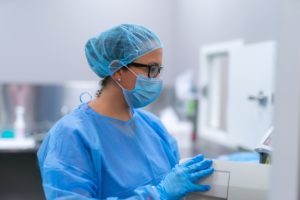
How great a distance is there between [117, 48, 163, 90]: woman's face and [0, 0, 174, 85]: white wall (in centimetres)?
235

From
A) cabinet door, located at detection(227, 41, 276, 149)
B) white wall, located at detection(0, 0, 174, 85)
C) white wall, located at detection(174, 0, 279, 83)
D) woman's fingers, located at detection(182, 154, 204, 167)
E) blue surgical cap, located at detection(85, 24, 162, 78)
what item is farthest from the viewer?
white wall, located at detection(0, 0, 174, 85)

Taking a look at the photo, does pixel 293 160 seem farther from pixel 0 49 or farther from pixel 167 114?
pixel 0 49

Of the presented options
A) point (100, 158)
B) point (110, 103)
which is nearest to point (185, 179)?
point (100, 158)

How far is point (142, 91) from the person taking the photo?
121 cm

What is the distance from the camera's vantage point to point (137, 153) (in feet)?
3.88

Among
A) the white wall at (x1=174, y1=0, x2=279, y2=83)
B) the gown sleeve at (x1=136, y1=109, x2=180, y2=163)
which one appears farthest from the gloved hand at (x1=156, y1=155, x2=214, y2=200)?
the white wall at (x1=174, y1=0, x2=279, y2=83)

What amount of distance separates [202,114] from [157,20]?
110cm

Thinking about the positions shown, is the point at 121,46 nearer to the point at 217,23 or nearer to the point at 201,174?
the point at 201,174

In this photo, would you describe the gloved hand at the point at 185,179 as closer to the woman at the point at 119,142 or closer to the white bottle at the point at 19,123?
the woman at the point at 119,142

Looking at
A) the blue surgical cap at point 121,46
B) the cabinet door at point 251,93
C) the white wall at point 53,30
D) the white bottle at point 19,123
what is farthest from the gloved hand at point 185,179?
the white wall at point 53,30

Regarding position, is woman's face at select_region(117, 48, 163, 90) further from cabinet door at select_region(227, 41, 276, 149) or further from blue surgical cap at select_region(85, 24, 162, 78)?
cabinet door at select_region(227, 41, 276, 149)

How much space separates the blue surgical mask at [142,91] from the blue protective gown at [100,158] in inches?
2.7

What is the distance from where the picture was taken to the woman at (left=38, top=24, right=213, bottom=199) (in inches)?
39.9

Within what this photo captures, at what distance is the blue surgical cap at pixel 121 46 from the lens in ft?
3.87
